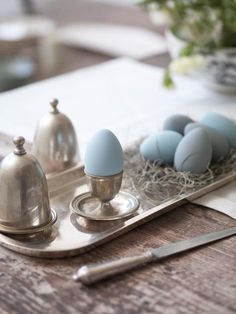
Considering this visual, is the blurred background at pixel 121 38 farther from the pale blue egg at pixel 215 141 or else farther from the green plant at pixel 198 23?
the pale blue egg at pixel 215 141

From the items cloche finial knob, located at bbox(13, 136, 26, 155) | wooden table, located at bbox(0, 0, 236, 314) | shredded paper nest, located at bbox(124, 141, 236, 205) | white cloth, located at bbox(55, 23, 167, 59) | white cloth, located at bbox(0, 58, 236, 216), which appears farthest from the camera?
white cloth, located at bbox(55, 23, 167, 59)

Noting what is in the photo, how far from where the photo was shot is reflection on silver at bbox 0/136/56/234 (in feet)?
2.17

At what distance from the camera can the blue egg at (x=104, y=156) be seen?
0.70m

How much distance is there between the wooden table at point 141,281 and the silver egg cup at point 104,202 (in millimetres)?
32

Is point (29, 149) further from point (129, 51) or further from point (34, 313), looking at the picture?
point (129, 51)

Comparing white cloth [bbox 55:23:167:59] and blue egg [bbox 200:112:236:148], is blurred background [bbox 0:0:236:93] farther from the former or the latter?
blue egg [bbox 200:112:236:148]

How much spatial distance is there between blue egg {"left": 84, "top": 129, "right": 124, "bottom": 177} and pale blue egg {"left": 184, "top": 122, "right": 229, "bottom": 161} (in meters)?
0.15

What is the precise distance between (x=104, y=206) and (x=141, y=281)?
0.15 metres

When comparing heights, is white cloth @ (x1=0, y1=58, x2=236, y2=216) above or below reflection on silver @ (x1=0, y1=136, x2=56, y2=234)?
below

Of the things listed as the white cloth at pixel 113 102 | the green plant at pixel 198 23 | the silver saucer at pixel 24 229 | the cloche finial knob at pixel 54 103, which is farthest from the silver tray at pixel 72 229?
the green plant at pixel 198 23

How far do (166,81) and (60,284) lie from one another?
0.73 meters

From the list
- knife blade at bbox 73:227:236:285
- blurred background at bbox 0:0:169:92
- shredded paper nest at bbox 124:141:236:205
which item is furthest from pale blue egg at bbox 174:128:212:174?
blurred background at bbox 0:0:169:92

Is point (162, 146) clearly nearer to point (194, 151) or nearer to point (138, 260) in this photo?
point (194, 151)

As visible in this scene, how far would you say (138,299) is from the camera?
0.58 meters
